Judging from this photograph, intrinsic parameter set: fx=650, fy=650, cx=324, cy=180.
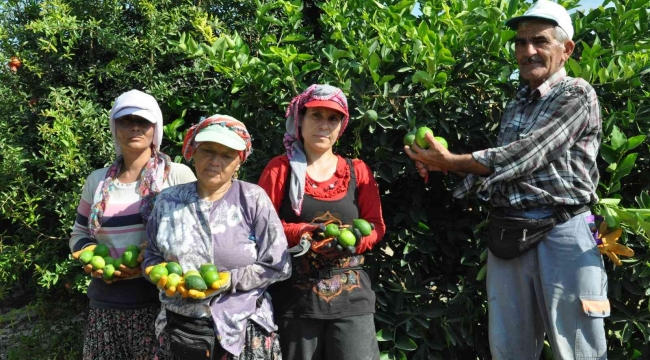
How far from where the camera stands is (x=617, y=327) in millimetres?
3531

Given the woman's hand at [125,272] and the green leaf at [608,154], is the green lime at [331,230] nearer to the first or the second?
the woman's hand at [125,272]

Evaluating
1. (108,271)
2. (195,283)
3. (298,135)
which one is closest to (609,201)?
(298,135)

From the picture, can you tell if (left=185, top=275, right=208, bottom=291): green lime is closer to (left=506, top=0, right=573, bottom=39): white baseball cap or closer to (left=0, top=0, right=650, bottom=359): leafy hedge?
(left=0, top=0, right=650, bottom=359): leafy hedge

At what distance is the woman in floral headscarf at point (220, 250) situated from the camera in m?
2.94

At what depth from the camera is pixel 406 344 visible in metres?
3.64

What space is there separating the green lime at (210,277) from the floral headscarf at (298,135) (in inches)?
22.2

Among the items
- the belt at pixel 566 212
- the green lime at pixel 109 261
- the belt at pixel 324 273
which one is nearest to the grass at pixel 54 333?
the green lime at pixel 109 261

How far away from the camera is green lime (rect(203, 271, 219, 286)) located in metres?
2.83

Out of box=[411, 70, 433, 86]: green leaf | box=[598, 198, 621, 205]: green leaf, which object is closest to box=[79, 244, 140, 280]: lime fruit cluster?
box=[411, 70, 433, 86]: green leaf

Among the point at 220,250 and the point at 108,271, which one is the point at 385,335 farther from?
the point at 108,271

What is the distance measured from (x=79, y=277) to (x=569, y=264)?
2.79 metres

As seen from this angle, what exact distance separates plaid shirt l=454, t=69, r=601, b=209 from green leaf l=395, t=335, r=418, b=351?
1.03 m

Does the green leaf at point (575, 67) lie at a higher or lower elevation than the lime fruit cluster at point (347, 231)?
higher

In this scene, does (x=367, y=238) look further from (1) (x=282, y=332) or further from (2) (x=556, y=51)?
(2) (x=556, y=51)
